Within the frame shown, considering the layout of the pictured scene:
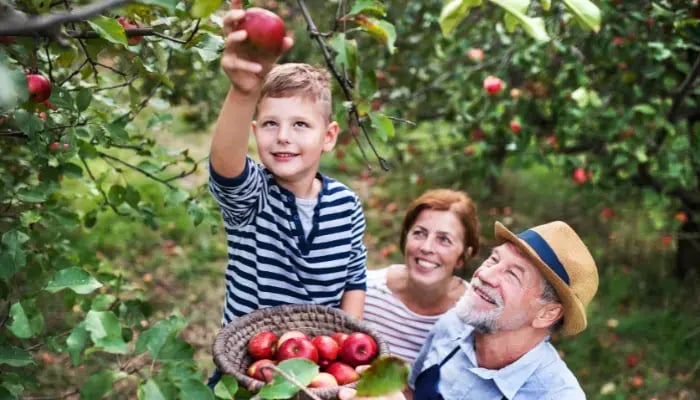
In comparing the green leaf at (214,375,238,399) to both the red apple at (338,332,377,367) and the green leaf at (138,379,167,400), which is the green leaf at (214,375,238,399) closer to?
the green leaf at (138,379,167,400)

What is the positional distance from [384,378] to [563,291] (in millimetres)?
1109

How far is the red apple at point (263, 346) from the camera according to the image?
1.80 meters

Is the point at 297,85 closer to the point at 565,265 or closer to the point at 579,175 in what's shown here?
the point at 565,265

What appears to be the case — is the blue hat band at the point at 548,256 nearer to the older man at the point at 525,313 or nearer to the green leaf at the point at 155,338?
the older man at the point at 525,313

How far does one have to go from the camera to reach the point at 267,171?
76.0 inches

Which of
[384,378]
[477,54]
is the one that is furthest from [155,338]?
[477,54]

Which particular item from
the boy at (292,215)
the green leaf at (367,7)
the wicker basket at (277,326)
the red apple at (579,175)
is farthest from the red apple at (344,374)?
the red apple at (579,175)

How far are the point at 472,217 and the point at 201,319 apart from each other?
2154 mm

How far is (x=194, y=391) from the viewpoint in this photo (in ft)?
3.72

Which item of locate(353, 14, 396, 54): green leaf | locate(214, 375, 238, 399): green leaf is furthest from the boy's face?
locate(214, 375, 238, 399): green leaf

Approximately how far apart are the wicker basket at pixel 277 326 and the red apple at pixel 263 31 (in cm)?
74

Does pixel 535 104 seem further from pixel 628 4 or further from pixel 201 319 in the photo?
pixel 201 319

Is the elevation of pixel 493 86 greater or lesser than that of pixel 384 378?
lesser

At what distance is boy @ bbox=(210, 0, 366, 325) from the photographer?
1.83 meters
